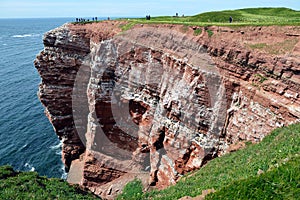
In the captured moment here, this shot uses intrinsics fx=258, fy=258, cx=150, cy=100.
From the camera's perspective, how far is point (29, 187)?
21062 mm

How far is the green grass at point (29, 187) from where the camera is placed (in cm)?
1961

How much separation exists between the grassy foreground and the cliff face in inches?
106

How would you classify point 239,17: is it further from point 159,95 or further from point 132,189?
point 132,189

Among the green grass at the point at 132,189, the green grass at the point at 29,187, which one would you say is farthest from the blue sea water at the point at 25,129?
the green grass at the point at 29,187

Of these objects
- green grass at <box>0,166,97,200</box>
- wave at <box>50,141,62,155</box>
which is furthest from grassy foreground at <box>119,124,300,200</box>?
wave at <box>50,141,62,155</box>

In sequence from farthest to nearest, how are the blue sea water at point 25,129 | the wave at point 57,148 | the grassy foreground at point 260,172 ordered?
the wave at point 57,148, the blue sea water at point 25,129, the grassy foreground at point 260,172

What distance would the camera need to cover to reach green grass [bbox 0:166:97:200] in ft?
→ 64.3

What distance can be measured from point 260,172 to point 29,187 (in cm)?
1764

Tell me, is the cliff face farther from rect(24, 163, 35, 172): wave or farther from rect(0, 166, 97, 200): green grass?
rect(0, 166, 97, 200): green grass

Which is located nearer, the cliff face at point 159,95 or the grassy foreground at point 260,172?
the grassy foreground at point 260,172

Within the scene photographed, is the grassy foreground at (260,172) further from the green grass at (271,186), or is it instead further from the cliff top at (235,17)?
the cliff top at (235,17)

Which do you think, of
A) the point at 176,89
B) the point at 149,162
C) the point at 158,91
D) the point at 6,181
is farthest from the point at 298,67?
the point at 6,181

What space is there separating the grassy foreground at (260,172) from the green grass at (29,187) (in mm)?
7869

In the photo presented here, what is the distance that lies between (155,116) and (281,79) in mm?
14539
